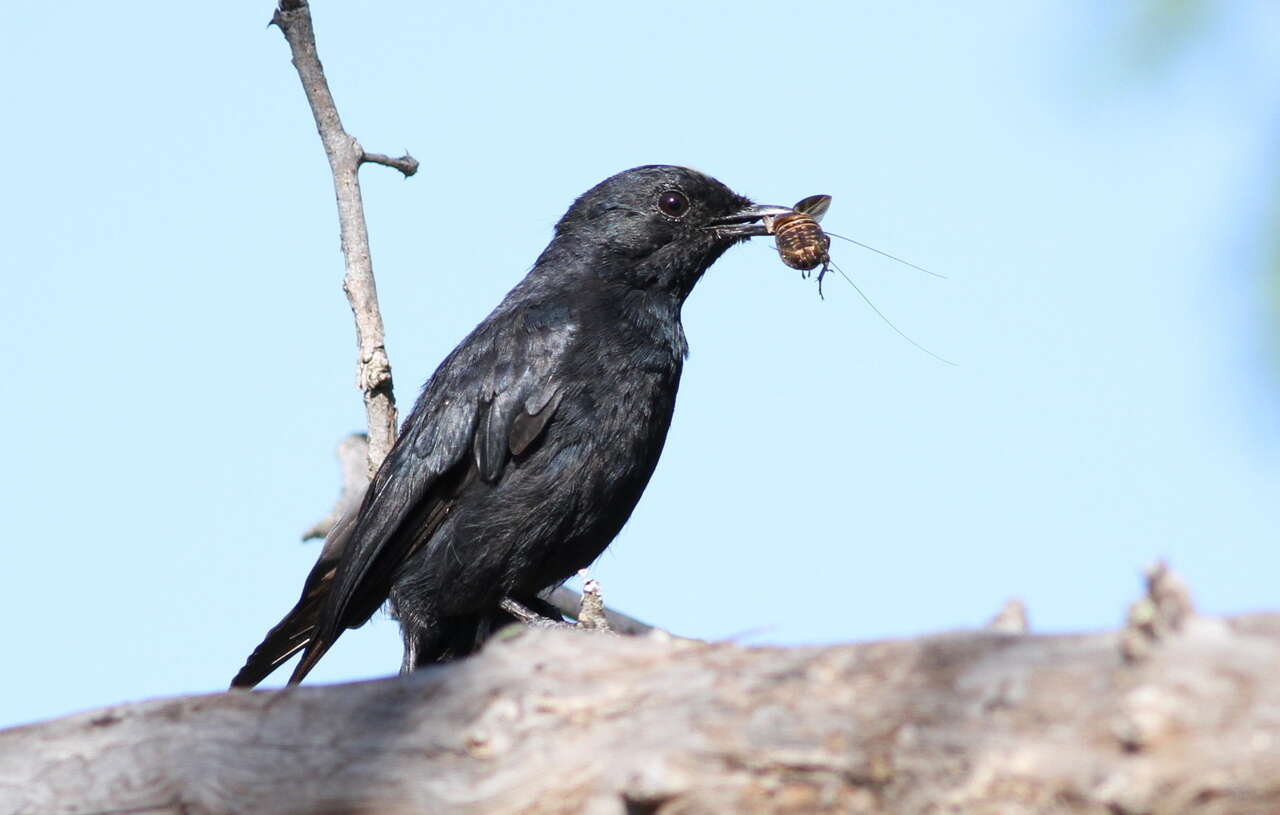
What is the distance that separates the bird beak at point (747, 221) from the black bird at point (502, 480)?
0.60 meters

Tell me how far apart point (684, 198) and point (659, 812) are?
Answer: 423 centimetres

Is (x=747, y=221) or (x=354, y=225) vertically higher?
(x=747, y=221)

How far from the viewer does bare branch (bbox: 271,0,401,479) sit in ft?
17.8

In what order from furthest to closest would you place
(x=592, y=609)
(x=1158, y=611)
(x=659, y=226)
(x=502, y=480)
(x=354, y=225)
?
(x=659, y=226)
(x=502, y=480)
(x=354, y=225)
(x=592, y=609)
(x=1158, y=611)

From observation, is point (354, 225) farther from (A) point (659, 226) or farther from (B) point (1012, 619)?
(B) point (1012, 619)

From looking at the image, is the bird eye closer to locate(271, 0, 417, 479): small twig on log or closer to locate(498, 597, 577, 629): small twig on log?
locate(271, 0, 417, 479): small twig on log

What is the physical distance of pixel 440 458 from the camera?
5.85 meters

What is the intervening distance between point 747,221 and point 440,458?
5.97 feet

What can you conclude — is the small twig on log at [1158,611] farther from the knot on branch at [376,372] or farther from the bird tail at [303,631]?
the bird tail at [303,631]

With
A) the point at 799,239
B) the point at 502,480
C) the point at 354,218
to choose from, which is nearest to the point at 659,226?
the point at 799,239

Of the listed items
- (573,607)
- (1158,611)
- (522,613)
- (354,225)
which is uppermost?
(354,225)

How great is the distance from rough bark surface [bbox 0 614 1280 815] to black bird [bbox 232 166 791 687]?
2.44 metres

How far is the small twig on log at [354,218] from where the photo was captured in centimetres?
542

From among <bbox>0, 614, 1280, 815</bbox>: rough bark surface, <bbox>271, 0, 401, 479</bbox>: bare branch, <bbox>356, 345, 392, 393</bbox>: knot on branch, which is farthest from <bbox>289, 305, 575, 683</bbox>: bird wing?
<bbox>0, 614, 1280, 815</bbox>: rough bark surface
